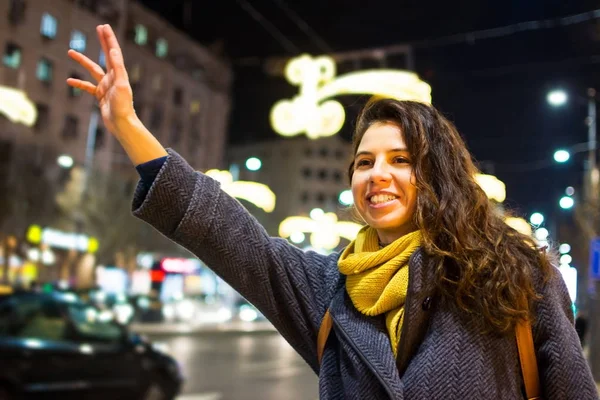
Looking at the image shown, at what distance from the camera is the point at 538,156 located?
6.20 m

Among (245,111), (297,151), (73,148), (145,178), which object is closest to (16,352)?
(145,178)

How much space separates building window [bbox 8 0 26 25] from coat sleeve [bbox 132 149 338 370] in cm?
1204

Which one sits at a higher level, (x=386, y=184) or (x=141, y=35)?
(x=141, y=35)

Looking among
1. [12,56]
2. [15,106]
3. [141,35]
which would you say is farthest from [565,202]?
[141,35]

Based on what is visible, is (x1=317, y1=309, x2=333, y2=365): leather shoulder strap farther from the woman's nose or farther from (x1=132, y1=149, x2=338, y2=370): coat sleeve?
the woman's nose

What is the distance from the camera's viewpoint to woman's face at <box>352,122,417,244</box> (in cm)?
174

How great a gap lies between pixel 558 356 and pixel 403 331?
14.5 inches

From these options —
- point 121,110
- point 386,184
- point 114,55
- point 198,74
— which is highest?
point 198,74

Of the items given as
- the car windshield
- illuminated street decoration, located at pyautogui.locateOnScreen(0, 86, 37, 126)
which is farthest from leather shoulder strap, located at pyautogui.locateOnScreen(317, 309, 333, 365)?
illuminated street decoration, located at pyautogui.locateOnScreen(0, 86, 37, 126)

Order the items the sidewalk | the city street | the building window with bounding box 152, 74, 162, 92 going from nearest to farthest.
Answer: the city street
the sidewalk
the building window with bounding box 152, 74, 162, 92

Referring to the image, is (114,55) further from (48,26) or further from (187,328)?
(187,328)

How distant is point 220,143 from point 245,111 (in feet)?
46.6

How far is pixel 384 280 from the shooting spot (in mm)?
1658

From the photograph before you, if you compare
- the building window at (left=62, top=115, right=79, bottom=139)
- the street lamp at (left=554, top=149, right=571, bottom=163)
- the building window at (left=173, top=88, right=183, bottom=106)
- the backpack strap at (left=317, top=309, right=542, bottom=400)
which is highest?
the building window at (left=173, top=88, right=183, bottom=106)
